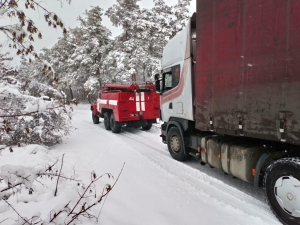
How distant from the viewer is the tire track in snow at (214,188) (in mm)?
3452

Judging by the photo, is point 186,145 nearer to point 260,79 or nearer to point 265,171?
point 265,171

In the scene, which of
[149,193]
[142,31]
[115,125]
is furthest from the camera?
[142,31]

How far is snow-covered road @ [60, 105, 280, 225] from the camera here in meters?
3.16

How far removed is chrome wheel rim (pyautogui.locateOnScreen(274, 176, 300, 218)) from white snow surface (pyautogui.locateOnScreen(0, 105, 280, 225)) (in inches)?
13.0

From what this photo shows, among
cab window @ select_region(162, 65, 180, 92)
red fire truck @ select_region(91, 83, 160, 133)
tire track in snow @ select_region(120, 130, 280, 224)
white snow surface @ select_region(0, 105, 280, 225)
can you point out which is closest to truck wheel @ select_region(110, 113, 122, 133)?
red fire truck @ select_region(91, 83, 160, 133)

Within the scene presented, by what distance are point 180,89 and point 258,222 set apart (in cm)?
346

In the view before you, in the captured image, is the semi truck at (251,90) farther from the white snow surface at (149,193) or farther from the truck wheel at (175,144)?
the truck wheel at (175,144)

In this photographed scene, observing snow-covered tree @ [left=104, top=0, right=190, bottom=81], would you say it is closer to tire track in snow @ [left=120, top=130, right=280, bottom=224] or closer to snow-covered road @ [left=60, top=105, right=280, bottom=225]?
snow-covered road @ [left=60, top=105, right=280, bottom=225]

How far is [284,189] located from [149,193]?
223 centimetres

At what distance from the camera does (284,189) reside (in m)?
3.04

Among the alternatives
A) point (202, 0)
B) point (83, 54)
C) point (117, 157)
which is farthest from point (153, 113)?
point (83, 54)

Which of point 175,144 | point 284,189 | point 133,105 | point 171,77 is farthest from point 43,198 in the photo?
point 133,105

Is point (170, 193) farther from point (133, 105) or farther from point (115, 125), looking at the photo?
point (115, 125)

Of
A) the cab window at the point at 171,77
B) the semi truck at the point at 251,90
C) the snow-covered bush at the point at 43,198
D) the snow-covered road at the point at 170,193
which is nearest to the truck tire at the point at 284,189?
the semi truck at the point at 251,90
